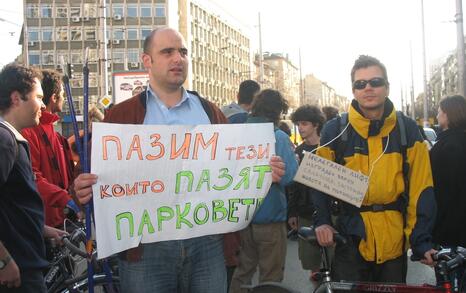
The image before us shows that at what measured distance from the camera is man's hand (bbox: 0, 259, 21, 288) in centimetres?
263

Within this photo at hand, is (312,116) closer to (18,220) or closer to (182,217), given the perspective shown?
(182,217)

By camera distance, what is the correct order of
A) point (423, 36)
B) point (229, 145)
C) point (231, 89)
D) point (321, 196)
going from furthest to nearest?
1. point (231, 89)
2. point (423, 36)
3. point (321, 196)
4. point (229, 145)

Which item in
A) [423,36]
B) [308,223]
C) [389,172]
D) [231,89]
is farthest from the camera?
[231,89]

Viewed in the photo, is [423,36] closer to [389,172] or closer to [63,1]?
[389,172]

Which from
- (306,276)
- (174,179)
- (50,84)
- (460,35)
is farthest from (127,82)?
(174,179)

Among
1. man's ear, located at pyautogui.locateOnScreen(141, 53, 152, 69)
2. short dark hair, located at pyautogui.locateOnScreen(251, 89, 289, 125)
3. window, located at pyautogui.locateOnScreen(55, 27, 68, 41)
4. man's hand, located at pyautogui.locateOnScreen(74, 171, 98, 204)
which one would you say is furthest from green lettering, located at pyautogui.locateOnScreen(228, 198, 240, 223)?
window, located at pyautogui.locateOnScreen(55, 27, 68, 41)

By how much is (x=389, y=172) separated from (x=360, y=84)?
0.57 metres

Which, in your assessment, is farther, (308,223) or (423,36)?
(423,36)

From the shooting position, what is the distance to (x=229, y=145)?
299 cm

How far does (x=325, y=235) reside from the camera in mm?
3293

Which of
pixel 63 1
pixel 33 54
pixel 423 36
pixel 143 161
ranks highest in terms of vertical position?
pixel 63 1

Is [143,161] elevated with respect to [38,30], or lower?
lower

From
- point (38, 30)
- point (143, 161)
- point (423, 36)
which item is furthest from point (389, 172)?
point (38, 30)

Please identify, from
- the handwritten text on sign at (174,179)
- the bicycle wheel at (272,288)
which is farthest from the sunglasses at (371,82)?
the bicycle wheel at (272,288)
